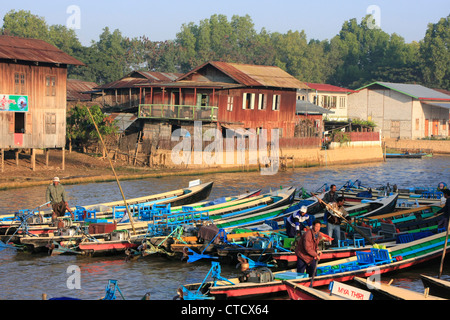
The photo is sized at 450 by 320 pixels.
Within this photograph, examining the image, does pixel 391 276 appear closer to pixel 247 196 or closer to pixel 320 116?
pixel 247 196

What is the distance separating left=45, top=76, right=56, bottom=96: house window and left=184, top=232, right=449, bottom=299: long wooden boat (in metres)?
25.5

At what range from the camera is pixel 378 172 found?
48.9 meters

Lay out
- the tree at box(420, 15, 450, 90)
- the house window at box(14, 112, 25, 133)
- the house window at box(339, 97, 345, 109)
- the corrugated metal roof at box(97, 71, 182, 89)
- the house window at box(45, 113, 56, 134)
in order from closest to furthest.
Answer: the house window at box(14, 112, 25, 133) → the house window at box(45, 113, 56, 134) → the corrugated metal roof at box(97, 71, 182, 89) → the house window at box(339, 97, 345, 109) → the tree at box(420, 15, 450, 90)

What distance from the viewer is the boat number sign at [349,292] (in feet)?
42.7

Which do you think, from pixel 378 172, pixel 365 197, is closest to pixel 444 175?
pixel 378 172

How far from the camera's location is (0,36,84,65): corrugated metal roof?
35844 mm

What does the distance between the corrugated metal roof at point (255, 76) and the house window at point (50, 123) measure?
13.8 m

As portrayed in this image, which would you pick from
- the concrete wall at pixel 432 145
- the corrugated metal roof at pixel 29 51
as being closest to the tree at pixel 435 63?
the concrete wall at pixel 432 145

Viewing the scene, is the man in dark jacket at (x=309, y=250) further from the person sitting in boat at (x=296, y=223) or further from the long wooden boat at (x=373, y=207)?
the long wooden boat at (x=373, y=207)

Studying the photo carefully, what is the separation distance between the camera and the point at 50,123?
126 ft

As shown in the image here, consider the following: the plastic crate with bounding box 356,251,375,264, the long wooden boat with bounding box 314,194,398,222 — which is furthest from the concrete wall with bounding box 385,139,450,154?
the plastic crate with bounding box 356,251,375,264

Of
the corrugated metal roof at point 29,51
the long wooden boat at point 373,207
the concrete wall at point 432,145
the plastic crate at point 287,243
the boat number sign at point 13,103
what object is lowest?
the plastic crate at point 287,243

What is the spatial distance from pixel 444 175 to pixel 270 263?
33.2 meters

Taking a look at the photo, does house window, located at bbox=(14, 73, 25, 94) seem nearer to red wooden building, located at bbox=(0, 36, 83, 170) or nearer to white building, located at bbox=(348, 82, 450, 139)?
red wooden building, located at bbox=(0, 36, 83, 170)
